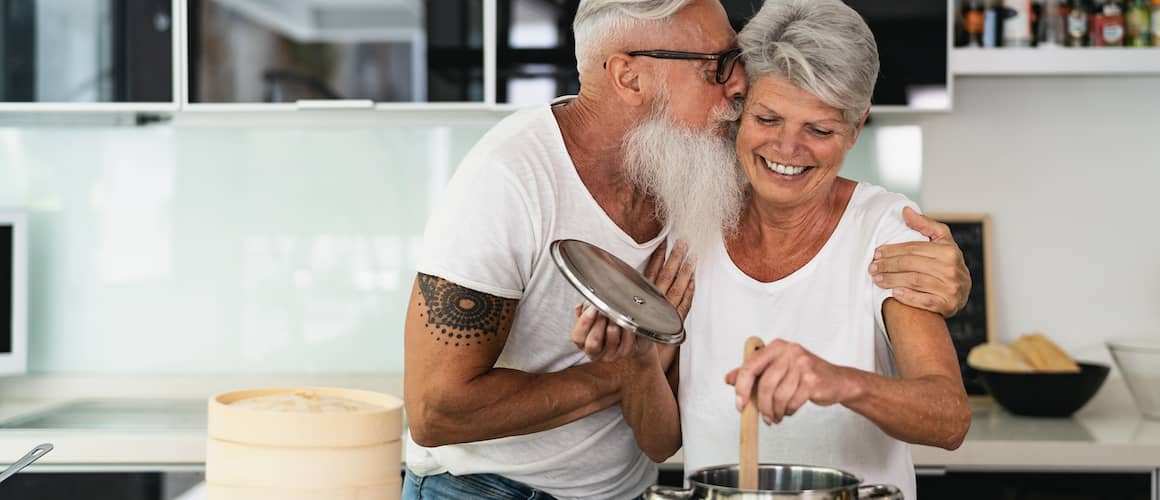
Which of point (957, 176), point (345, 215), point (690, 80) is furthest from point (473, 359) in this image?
point (957, 176)

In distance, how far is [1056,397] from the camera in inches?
98.2

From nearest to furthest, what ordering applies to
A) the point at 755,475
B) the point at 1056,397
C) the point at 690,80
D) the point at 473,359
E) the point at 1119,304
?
the point at 755,475
the point at 473,359
the point at 690,80
the point at 1056,397
the point at 1119,304

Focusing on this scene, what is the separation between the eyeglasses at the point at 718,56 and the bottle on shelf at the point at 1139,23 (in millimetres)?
1535

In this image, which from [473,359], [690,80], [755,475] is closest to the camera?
[755,475]

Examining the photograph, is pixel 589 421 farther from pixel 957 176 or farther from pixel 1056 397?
pixel 957 176

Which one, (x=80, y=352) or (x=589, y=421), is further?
(x=80, y=352)

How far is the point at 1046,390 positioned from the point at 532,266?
151 cm

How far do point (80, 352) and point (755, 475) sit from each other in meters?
2.39

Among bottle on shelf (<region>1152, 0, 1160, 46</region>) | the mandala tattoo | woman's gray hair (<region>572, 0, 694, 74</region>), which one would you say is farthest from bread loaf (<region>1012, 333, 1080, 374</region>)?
the mandala tattoo

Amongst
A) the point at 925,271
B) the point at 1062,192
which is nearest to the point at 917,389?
the point at 925,271

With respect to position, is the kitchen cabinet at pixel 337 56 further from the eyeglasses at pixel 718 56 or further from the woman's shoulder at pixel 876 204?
the woman's shoulder at pixel 876 204

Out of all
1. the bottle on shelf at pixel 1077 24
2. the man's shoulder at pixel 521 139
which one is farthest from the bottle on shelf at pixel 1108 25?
the man's shoulder at pixel 521 139

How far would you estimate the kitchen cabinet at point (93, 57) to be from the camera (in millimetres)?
2520

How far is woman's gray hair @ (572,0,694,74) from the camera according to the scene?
4.71ft
